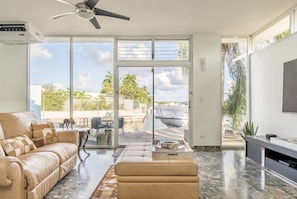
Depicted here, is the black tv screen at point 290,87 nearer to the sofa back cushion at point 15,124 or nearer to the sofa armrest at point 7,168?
the sofa armrest at point 7,168

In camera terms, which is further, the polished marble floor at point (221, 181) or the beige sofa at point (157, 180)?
the polished marble floor at point (221, 181)

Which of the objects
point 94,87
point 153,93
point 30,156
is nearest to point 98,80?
point 94,87

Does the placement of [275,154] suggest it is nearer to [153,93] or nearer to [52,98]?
[153,93]

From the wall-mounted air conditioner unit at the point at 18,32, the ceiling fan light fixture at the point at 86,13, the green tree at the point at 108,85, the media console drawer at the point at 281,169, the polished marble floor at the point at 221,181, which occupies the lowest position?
the polished marble floor at the point at 221,181

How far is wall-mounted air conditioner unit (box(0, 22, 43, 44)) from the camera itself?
5.93 meters

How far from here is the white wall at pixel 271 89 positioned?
4.98m

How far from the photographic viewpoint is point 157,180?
10.1ft

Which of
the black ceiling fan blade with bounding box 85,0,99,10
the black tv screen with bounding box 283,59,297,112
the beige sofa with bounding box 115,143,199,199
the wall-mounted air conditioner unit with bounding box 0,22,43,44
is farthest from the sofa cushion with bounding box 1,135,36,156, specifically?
the black tv screen with bounding box 283,59,297,112

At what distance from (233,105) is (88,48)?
384cm

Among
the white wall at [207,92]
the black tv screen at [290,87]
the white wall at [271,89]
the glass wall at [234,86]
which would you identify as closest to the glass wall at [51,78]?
the white wall at [207,92]

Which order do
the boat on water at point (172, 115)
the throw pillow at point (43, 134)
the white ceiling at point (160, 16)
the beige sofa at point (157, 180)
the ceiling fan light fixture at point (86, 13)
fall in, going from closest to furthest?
1. the beige sofa at point (157, 180)
2. the ceiling fan light fixture at point (86, 13)
3. the throw pillow at point (43, 134)
4. the white ceiling at point (160, 16)
5. the boat on water at point (172, 115)

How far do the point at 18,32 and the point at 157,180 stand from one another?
460 cm

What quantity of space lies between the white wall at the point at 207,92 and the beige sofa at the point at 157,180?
4.00 meters

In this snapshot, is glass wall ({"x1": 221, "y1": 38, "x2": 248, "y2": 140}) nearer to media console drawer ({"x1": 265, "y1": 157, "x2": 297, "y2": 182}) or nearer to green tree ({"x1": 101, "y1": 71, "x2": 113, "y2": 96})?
media console drawer ({"x1": 265, "y1": 157, "x2": 297, "y2": 182})
